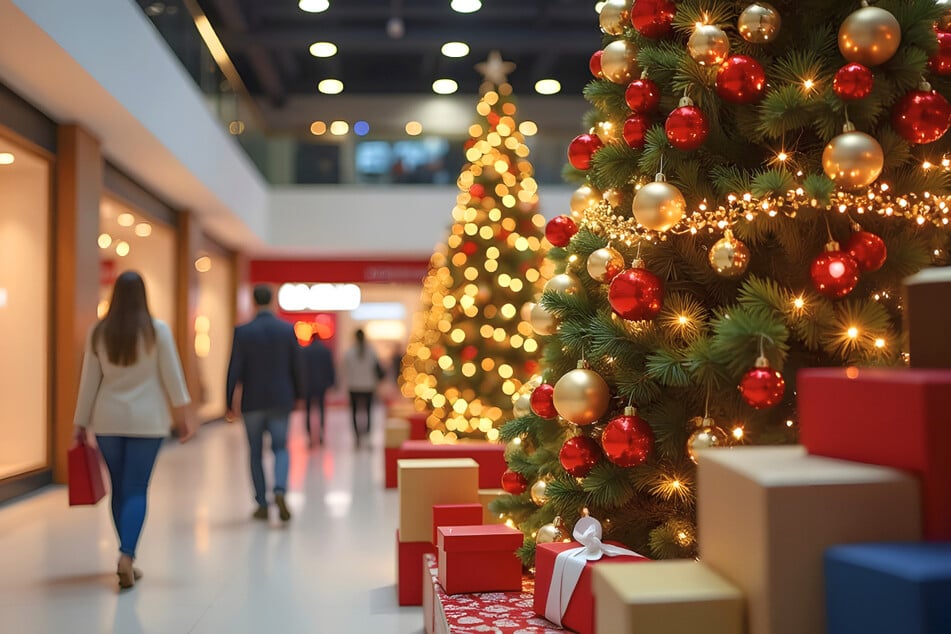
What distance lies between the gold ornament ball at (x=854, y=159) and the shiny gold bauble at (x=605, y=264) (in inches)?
26.3

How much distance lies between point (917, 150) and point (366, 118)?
1709cm

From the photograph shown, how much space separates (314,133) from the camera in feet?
55.4

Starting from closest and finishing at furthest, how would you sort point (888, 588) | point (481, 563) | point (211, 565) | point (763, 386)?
point (888, 588) < point (763, 386) < point (481, 563) < point (211, 565)

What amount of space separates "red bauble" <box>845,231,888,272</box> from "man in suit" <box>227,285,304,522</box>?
4.19 meters

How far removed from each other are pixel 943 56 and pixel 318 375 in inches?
374

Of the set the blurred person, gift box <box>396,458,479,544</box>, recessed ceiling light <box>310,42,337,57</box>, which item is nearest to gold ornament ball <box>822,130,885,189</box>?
gift box <box>396,458,479,544</box>

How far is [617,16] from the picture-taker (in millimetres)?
Answer: 2850

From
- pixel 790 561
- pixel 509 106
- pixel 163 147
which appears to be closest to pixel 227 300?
pixel 163 147

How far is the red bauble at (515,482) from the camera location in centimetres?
306

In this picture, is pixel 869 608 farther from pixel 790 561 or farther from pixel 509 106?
pixel 509 106

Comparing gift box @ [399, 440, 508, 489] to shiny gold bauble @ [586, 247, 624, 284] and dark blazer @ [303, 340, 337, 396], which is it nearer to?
shiny gold bauble @ [586, 247, 624, 284]

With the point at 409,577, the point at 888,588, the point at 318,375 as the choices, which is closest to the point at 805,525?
the point at 888,588

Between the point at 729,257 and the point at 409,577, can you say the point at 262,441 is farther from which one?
the point at 729,257

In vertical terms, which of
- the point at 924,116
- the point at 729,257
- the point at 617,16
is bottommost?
the point at 729,257
